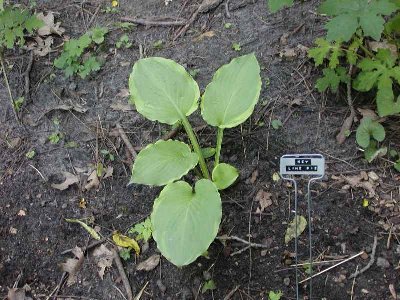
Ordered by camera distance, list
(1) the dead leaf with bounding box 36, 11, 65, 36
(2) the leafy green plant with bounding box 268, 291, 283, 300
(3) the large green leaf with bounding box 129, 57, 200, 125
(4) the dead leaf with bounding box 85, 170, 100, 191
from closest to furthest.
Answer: (2) the leafy green plant with bounding box 268, 291, 283, 300 < (3) the large green leaf with bounding box 129, 57, 200, 125 < (4) the dead leaf with bounding box 85, 170, 100, 191 < (1) the dead leaf with bounding box 36, 11, 65, 36

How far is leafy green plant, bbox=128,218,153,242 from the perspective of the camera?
2.50 meters

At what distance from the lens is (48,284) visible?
247 cm

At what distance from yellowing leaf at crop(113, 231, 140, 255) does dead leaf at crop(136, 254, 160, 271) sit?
0.07 meters

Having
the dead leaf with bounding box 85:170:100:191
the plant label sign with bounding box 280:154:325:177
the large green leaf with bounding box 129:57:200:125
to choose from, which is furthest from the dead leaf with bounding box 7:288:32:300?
the plant label sign with bounding box 280:154:325:177

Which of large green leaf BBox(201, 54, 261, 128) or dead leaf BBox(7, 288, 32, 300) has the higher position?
large green leaf BBox(201, 54, 261, 128)

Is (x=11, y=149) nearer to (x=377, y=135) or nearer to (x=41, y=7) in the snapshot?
(x=41, y=7)

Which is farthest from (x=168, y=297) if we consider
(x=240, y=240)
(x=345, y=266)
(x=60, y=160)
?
(x=60, y=160)

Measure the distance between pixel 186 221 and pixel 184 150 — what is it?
0.44 meters

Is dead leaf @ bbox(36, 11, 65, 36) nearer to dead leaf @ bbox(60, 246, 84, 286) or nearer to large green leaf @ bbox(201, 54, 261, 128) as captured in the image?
large green leaf @ bbox(201, 54, 261, 128)

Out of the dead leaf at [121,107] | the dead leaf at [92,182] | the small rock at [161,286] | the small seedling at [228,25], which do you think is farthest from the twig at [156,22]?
the small rock at [161,286]

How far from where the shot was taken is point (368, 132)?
2557 millimetres

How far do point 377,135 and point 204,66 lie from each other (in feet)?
3.82

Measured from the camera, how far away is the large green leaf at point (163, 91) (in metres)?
→ 2.59

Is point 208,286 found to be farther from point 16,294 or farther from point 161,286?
point 16,294
